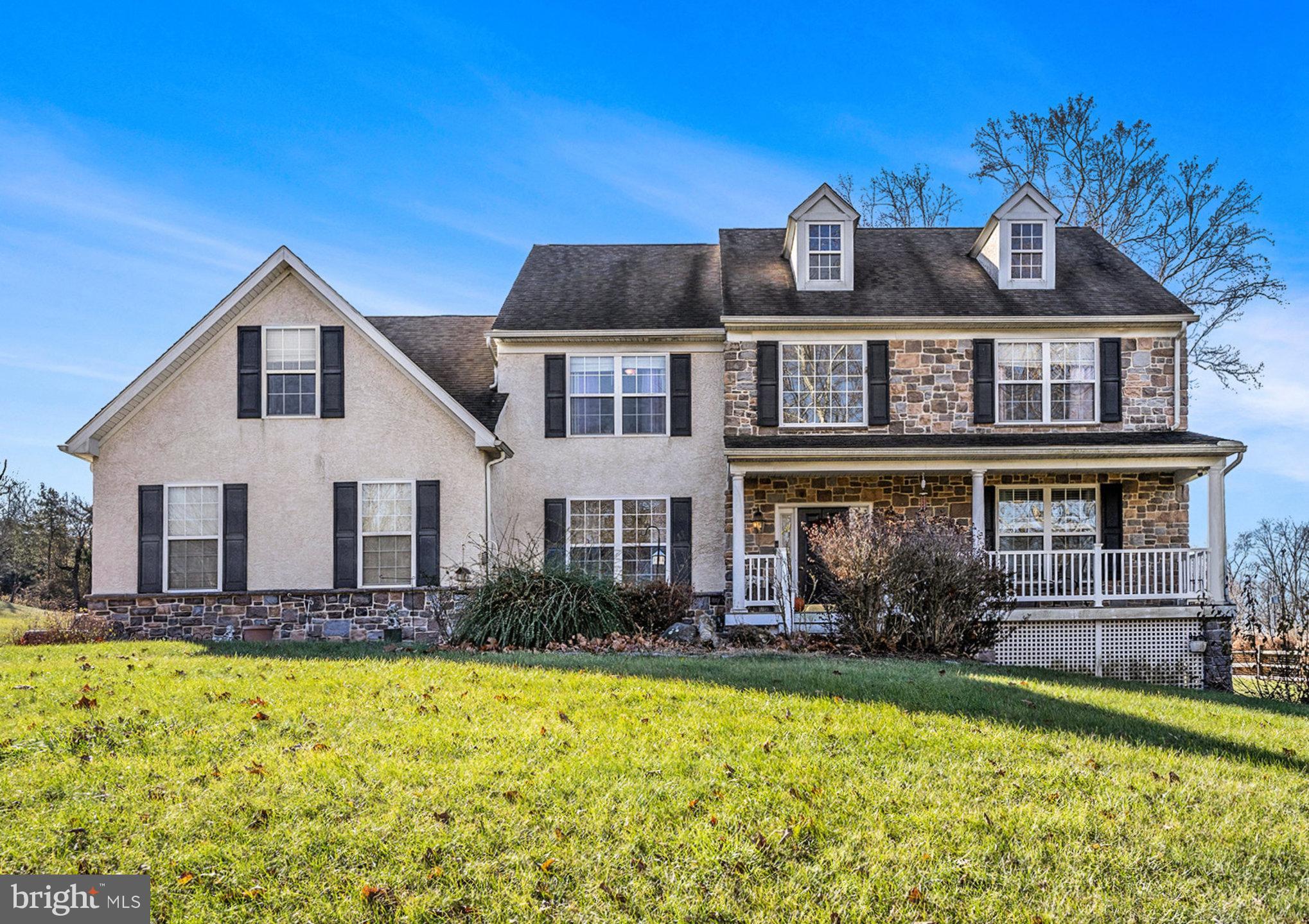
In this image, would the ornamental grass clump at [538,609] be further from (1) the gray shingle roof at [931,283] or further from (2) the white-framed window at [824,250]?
(2) the white-framed window at [824,250]

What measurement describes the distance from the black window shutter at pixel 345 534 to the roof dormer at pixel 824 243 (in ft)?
29.3

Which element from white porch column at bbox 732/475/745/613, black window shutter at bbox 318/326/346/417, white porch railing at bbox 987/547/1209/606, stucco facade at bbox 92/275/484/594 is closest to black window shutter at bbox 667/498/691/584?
white porch column at bbox 732/475/745/613

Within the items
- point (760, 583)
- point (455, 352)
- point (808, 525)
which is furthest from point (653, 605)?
point (455, 352)

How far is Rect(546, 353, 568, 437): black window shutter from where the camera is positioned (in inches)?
692

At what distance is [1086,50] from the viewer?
18438 mm

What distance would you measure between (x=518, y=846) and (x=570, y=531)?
12657 millimetres

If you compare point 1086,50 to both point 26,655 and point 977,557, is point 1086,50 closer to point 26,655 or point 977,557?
point 977,557

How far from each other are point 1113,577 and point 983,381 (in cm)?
403

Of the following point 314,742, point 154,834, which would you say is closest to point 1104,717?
point 314,742

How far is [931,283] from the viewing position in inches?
736

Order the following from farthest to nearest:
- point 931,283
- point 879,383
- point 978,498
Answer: point 931,283, point 879,383, point 978,498

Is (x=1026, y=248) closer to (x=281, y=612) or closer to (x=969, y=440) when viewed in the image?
(x=969, y=440)

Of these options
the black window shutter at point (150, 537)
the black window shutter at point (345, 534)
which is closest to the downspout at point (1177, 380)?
the black window shutter at point (345, 534)

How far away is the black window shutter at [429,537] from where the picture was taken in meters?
15.8
